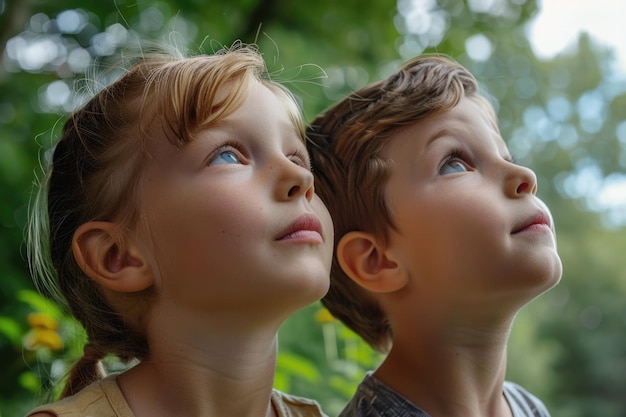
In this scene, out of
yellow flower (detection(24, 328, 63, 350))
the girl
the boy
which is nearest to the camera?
the girl

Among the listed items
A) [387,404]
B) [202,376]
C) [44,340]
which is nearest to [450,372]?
[387,404]

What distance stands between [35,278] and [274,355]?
37cm

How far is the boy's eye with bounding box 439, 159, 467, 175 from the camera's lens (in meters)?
0.99

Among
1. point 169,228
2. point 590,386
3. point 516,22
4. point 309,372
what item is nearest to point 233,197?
point 169,228

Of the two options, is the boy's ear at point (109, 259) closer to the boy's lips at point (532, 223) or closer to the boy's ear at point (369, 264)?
the boy's ear at point (369, 264)

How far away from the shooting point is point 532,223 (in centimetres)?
95

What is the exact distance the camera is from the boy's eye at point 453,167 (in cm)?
99

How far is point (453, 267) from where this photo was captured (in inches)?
37.5

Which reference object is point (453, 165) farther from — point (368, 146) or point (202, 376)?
point (202, 376)

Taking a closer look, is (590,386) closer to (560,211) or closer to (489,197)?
(560,211)

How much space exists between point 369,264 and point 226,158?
285 millimetres

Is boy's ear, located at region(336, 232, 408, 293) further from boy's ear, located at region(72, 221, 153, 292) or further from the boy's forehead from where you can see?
boy's ear, located at region(72, 221, 153, 292)

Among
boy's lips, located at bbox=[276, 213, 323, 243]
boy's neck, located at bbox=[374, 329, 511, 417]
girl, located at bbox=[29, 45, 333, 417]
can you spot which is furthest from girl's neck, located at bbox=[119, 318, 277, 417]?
boy's neck, located at bbox=[374, 329, 511, 417]

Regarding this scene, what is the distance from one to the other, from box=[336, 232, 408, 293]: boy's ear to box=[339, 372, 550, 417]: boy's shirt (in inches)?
5.2
